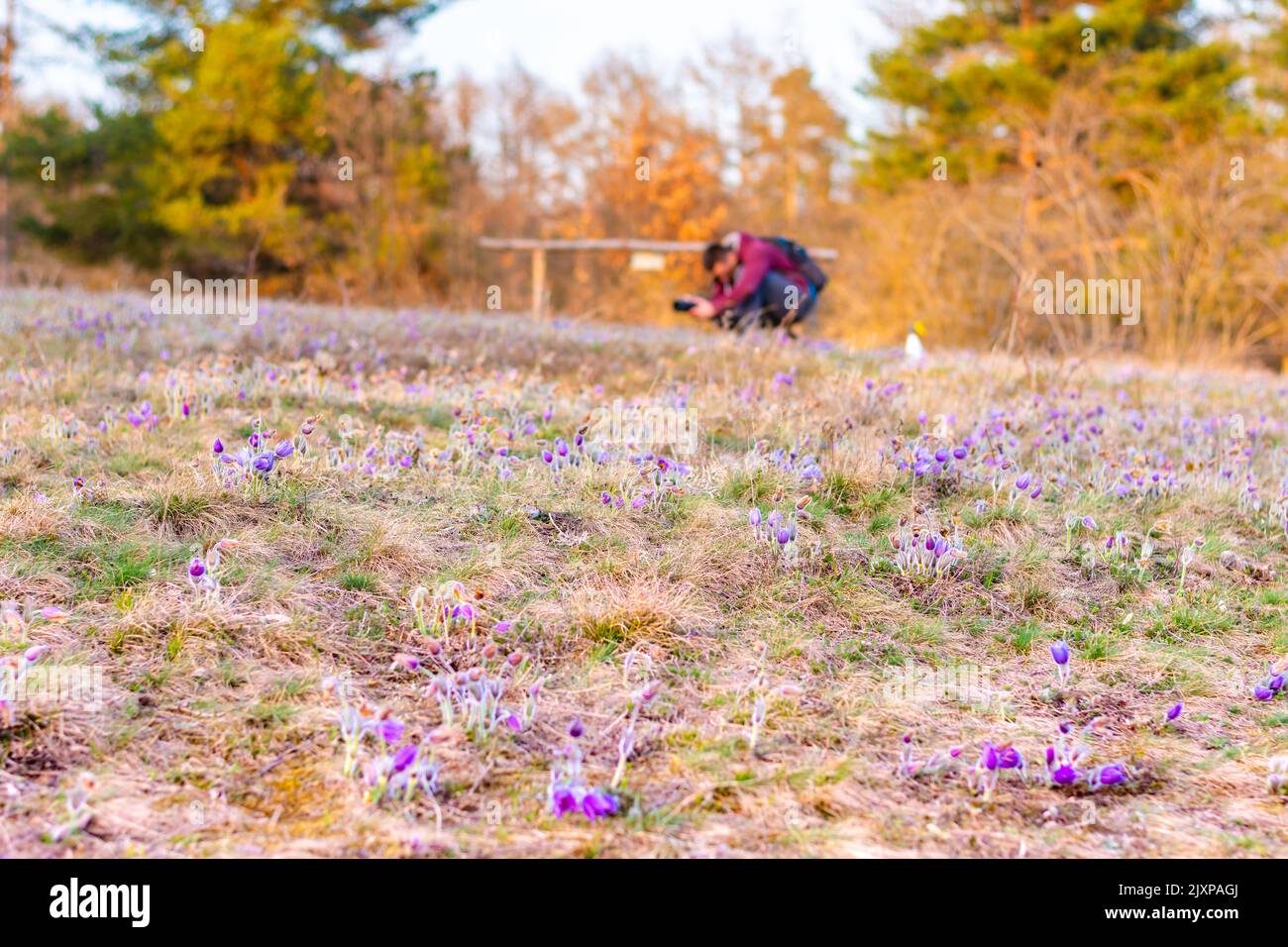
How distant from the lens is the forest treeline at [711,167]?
15578 mm

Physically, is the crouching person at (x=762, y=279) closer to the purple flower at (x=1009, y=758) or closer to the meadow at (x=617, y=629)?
the meadow at (x=617, y=629)

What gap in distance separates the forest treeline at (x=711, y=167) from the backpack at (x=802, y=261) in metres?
4.43

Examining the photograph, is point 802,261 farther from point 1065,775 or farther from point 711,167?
point 711,167

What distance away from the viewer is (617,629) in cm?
307

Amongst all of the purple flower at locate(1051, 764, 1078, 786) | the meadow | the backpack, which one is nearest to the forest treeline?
the backpack

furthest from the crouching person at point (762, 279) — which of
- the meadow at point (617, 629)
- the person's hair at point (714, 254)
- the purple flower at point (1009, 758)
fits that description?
the purple flower at point (1009, 758)

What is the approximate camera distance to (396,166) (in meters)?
20.8

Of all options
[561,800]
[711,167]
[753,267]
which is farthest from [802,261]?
[711,167]

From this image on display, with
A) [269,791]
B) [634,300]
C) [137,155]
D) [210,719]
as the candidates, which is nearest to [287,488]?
[210,719]

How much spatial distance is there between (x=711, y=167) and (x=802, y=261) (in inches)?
679

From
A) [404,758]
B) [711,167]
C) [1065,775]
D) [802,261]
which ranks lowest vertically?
[1065,775]

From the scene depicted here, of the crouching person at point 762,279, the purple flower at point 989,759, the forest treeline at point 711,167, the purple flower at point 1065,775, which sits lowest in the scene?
the purple flower at point 1065,775

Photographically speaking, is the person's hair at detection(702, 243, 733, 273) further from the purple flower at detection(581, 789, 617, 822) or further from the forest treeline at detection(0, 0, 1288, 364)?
the purple flower at detection(581, 789, 617, 822)

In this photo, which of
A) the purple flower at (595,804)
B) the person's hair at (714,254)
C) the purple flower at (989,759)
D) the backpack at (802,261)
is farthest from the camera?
the backpack at (802,261)
